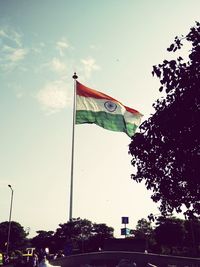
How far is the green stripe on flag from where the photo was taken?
26.8 metres

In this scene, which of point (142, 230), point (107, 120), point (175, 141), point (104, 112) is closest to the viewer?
point (175, 141)

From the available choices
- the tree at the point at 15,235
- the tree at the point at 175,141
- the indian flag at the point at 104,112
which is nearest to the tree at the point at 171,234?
the tree at the point at 15,235

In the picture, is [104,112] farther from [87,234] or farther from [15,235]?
[87,234]

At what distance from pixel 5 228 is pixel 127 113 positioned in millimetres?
127432

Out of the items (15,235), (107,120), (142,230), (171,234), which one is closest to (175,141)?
(107,120)

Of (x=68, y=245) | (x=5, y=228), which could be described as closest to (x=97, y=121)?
(x=68, y=245)

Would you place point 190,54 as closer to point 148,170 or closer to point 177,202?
point 148,170

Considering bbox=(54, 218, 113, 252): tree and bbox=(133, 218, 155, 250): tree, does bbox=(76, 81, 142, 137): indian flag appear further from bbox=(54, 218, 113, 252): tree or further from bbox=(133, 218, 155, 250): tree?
bbox=(133, 218, 155, 250): tree

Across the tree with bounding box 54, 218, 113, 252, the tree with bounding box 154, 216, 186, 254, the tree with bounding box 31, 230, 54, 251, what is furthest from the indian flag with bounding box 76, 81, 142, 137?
the tree with bounding box 31, 230, 54, 251

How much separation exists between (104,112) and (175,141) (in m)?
13.2

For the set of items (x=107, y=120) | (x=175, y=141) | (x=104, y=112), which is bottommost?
(x=175, y=141)

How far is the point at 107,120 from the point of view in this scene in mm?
27016

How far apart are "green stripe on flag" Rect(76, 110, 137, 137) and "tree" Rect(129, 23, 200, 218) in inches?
396

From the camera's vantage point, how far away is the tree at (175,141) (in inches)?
539
